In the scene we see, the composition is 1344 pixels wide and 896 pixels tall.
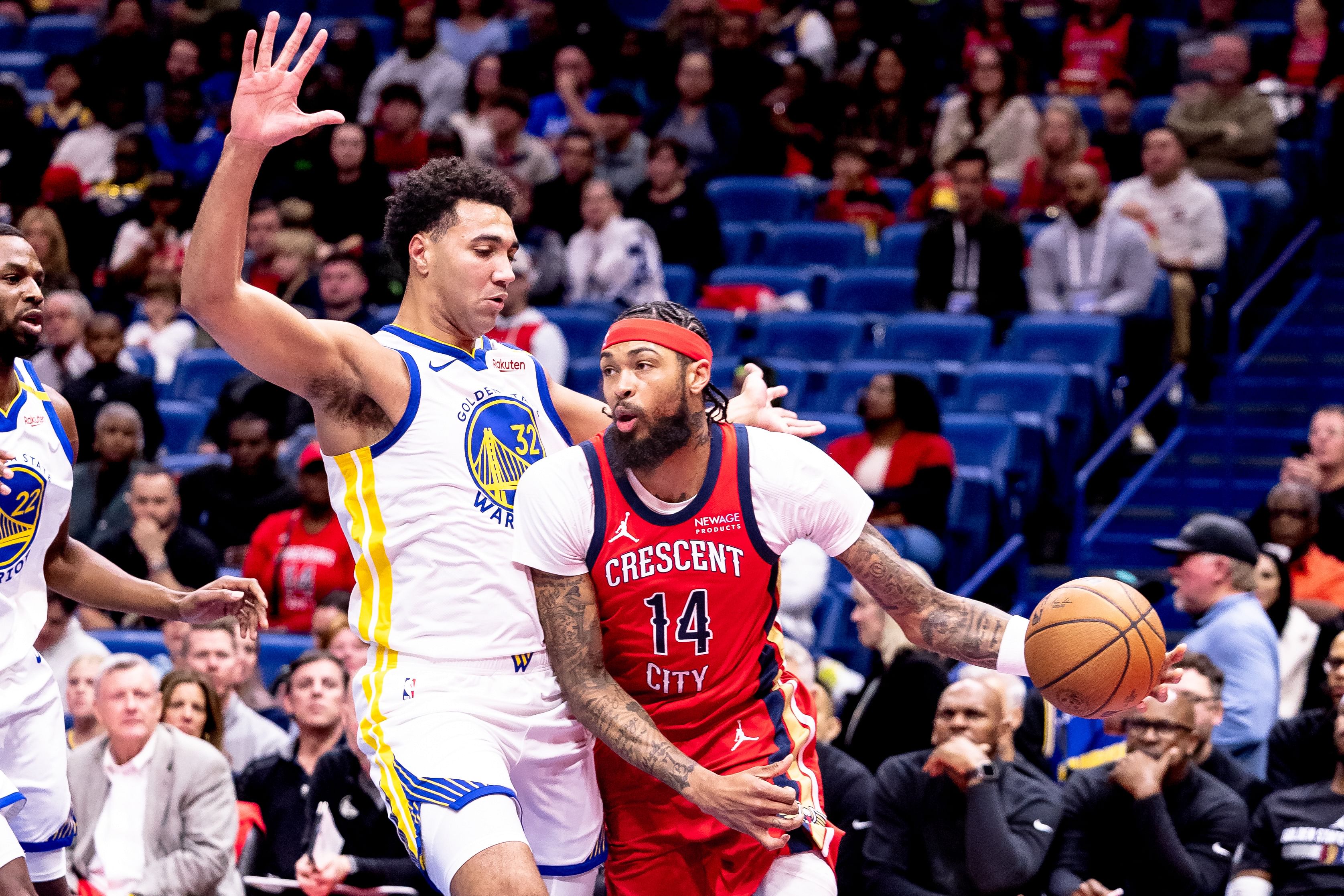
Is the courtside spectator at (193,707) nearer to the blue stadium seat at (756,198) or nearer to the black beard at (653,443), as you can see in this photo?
the black beard at (653,443)

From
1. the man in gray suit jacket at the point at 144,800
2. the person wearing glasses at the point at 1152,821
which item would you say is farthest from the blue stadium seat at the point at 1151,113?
the man in gray suit jacket at the point at 144,800

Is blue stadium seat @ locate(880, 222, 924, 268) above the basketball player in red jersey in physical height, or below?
above

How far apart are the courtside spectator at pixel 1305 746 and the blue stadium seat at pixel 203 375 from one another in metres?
7.58

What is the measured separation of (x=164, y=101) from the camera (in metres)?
14.6

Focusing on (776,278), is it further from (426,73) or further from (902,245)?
(426,73)

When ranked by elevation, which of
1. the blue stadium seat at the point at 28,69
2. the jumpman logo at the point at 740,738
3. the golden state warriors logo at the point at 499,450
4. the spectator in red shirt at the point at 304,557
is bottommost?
the spectator in red shirt at the point at 304,557

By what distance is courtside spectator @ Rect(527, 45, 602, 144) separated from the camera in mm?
13422

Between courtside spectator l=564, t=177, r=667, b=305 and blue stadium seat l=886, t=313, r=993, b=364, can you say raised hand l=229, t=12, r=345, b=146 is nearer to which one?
blue stadium seat l=886, t=313, r=993, b=364

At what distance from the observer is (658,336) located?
175 inches

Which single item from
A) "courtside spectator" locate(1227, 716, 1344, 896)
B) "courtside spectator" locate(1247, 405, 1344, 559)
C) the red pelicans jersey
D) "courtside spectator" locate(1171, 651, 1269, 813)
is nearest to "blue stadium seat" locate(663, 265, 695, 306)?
"courtside spectator" locate(1247, 405, 1344, 559)

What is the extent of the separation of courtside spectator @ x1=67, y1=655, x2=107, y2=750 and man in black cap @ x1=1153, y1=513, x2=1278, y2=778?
4.97 meters

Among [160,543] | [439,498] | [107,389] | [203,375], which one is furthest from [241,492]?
[439,498]

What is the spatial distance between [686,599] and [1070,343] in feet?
21.8

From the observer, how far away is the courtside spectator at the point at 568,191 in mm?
12438
